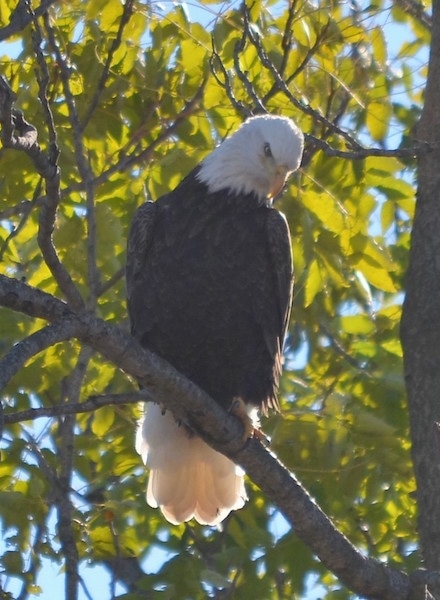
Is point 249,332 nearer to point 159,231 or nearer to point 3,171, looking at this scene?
point 159,231

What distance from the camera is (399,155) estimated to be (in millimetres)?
4074

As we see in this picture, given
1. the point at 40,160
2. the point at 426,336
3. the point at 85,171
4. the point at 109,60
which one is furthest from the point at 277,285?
the point at 40,160

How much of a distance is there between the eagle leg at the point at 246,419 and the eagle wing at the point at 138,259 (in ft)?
1.44

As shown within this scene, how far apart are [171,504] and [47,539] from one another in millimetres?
689

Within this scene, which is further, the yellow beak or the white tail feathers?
the white tail feathers

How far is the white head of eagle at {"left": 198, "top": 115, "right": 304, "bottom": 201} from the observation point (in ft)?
15.3

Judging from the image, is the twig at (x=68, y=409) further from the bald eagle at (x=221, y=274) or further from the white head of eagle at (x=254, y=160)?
the white head of eagle at (x=254, y=160)

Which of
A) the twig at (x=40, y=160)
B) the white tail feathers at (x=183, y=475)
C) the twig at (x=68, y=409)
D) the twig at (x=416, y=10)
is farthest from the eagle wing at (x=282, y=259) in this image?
the twig at (x=40, y=160)

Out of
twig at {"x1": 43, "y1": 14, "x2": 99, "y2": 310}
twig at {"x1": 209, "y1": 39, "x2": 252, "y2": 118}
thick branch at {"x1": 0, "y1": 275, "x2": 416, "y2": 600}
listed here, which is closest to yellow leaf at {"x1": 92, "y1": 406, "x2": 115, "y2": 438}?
twig at {"x1": 43, "y1": 14, "x2": 99, "y2": 310}

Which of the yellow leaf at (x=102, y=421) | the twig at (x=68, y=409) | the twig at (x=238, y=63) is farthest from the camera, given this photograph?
the yellow leaf at (x=102, y=421)

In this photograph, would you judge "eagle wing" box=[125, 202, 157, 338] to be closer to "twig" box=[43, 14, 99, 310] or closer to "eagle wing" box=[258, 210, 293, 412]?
"twig" box=[43, 14, 99, 310]

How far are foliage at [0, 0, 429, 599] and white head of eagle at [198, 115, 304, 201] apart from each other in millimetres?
112

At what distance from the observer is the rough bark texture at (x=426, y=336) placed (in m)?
3.95

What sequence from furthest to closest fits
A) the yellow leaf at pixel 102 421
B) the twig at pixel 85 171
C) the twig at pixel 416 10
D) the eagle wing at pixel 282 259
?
1. the twig at pixel 416 10
2. the yellow leaf at pixel 102 421
3. the eagle wing at pixel 282 259
4. the twig at pixel 85 171
